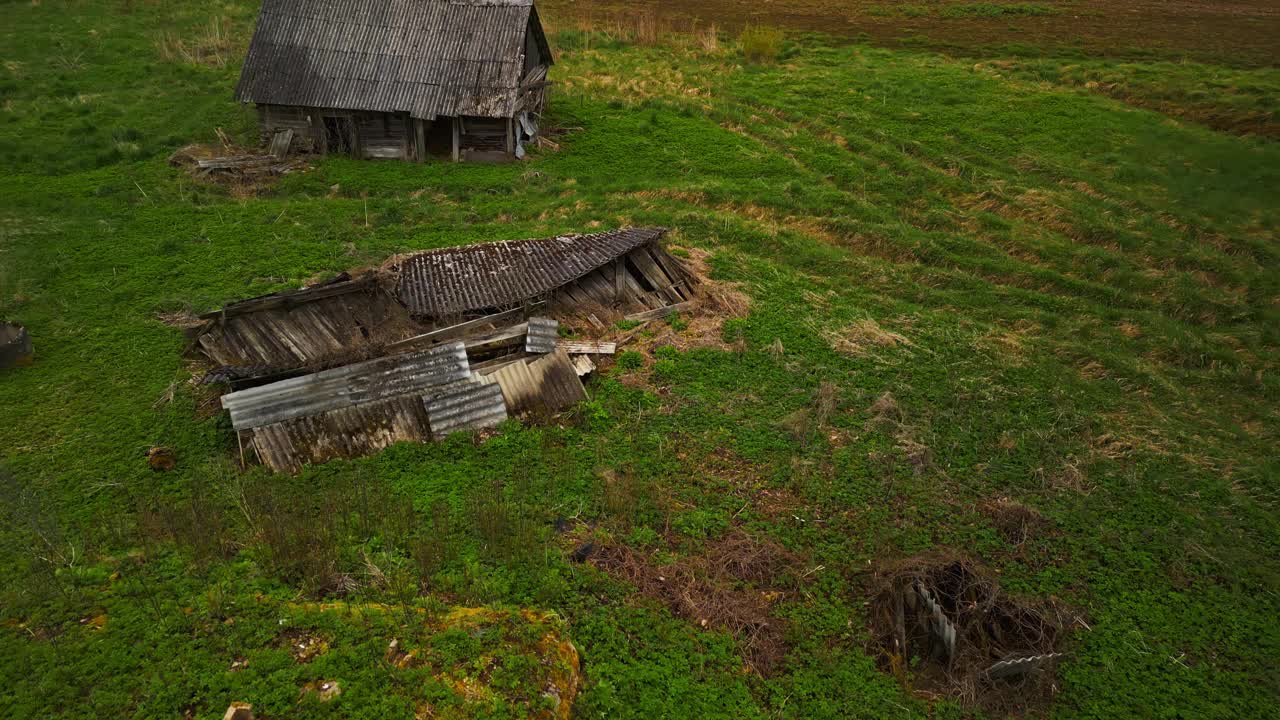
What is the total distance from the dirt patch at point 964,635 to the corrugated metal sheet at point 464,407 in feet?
18.7

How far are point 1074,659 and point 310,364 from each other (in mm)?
10095

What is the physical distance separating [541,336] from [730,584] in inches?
204

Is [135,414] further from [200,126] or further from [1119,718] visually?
[200,126]

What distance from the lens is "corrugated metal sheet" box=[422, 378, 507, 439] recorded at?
11.1 m

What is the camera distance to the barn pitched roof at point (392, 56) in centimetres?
2067

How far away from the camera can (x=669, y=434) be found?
11422mm

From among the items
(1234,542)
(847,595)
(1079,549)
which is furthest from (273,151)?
(1234,542)

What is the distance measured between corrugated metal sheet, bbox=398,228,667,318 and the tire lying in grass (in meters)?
5.84

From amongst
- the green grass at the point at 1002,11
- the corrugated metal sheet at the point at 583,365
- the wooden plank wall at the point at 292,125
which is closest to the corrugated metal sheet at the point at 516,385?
the corrugated metal sheet at the point at 583,365

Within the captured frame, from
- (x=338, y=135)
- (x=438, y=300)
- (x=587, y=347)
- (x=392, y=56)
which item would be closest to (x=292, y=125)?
(x=338, y=135)

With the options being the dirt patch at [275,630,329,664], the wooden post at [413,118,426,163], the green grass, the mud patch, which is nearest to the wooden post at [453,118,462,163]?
the wooden post at [413,118,426,163]

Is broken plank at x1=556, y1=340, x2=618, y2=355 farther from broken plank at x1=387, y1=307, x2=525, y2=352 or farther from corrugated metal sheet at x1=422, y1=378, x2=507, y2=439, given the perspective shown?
corrugated metal sheet at x1=422, y1=378, x2=507, y2=439

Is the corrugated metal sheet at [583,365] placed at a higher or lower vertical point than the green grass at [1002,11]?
lower

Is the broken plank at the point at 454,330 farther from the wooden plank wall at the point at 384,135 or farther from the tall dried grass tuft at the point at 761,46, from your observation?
the tall dried grass tuft at the point at 761,46
